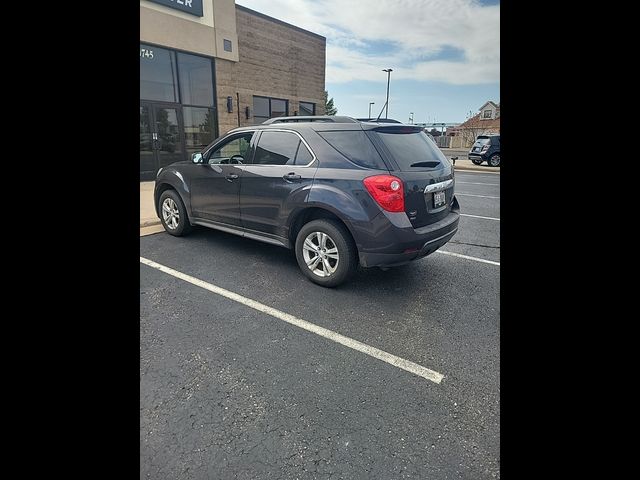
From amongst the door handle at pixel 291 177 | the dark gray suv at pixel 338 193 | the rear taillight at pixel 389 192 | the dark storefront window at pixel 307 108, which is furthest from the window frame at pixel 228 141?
the dark storefront window at pixel 307 108

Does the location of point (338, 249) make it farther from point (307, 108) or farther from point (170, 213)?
point (307, 108)

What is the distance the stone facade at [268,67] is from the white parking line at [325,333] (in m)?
10.2

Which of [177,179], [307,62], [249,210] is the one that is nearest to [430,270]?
[249,210]

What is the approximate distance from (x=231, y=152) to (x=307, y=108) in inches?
498

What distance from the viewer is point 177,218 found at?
5.63 m

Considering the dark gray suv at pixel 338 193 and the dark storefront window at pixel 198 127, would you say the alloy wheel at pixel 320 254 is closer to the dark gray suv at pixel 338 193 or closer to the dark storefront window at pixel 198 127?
the dark gray suv at pixel 338 193

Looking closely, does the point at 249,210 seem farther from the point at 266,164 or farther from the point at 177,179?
the point at 177,179

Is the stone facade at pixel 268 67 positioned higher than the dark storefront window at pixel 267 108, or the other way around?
the stone facade at pixel 268 67

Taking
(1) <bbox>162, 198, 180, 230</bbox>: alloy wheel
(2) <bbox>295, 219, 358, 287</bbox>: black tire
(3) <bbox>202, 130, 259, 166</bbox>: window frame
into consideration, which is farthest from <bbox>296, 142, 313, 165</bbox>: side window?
(1) <bbox>162, 198, 180, 230</bbox>: alloy wheel

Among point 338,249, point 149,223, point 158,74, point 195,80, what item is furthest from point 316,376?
point 195,80

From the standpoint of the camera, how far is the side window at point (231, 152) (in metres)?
4.90
